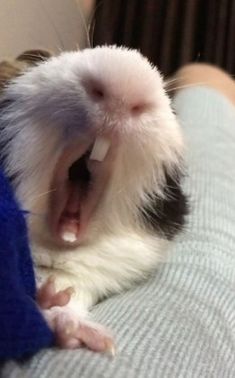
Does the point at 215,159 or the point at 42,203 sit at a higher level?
the point at 42,203

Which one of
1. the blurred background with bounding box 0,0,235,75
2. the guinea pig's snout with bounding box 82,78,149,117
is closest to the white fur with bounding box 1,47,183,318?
the guinea pig's snout with bounding box 82,78,149,117

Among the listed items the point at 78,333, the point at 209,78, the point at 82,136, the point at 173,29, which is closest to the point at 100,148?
the point at 82,136

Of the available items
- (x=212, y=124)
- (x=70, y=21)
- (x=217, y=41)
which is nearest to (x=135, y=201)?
(x=212, y=124)

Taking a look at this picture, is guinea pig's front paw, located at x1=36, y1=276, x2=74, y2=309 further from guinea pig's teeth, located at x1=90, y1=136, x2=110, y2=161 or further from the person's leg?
the person's leg

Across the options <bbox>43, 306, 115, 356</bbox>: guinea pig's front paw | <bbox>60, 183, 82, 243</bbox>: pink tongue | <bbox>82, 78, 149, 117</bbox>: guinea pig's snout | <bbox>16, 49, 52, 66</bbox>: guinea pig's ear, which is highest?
<bbox>82, 78, 149, 117</bbox>: guinea pig's snout

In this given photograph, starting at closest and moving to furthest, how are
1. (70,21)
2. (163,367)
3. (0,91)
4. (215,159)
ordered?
(163,367), (0,91), (215,159), (70,21)

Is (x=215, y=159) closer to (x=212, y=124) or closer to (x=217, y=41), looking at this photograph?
(x=212, y=124)

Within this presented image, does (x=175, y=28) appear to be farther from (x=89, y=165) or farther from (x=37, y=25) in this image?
(x=89, y=165)

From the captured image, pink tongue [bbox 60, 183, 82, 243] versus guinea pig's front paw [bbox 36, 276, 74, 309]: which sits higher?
pink tongue [bbox 60, 183, 82, 243]

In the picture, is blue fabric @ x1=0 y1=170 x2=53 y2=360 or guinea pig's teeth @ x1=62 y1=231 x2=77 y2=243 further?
guinea pig's teeth @ x1=62 y1=231 x2=77 y2=243
